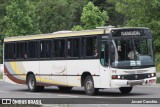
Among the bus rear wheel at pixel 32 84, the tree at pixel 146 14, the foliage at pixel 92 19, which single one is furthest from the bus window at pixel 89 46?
the foliage at pixel 92 19

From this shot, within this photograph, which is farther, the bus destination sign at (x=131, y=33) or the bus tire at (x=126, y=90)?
the bus tire at (x=126, y=90)

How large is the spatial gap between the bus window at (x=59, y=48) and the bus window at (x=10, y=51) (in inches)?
165

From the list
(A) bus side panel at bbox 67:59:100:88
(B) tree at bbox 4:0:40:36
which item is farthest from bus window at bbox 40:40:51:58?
(B) tree at bbox 4:0:40:36

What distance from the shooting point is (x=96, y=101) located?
19250 millimetres

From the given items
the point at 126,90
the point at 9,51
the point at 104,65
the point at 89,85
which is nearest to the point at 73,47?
the point at 89,85

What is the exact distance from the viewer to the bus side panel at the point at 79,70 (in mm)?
22375

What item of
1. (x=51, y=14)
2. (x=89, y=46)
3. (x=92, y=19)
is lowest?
(x=89, y=46)

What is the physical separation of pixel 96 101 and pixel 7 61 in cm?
1120

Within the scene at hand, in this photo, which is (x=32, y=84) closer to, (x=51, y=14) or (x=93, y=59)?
(x=93, y=59)

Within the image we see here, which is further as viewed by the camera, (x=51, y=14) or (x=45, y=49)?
(x=51, y=14)

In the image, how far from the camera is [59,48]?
24953mm

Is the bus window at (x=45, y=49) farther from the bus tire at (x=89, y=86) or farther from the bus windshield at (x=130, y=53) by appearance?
the bus windshield at (x=130, y=53)

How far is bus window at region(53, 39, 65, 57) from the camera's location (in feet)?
81.2

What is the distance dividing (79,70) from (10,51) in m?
6.83
